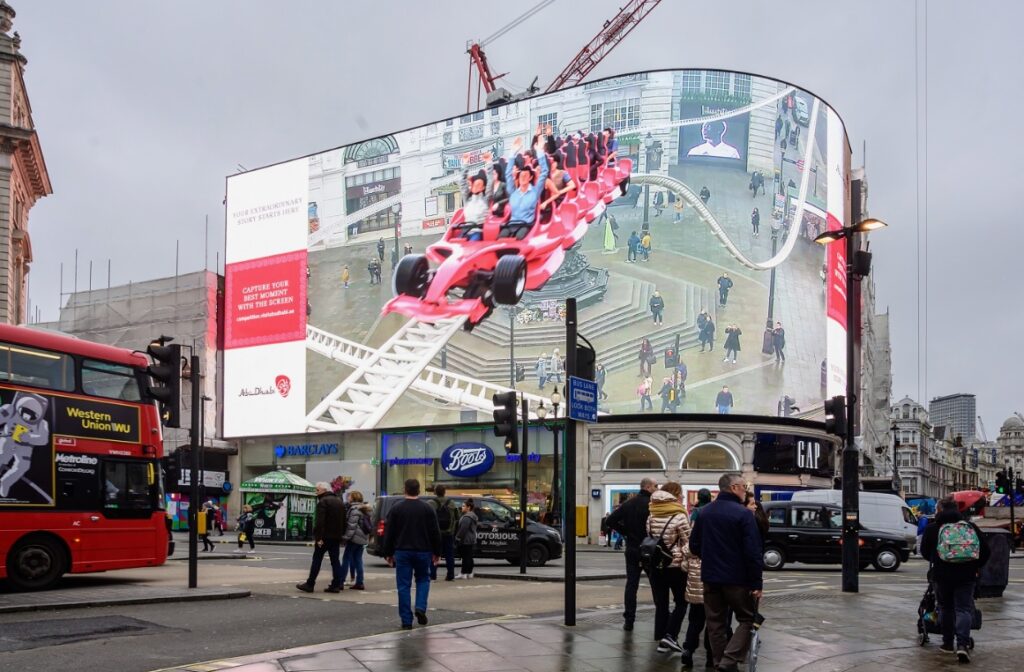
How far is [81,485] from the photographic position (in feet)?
61.3

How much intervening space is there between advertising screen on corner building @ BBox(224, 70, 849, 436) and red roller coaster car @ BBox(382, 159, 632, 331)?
10 centimetres

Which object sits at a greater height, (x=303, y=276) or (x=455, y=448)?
(x=303, y=276)

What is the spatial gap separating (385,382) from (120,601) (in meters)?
43.6

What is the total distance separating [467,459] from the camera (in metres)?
56.3

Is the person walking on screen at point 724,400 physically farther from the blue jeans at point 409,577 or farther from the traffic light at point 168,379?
the blue jeans at point 409,577

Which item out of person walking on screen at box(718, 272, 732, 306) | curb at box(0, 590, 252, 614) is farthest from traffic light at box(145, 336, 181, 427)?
person walking on screen at box(718, 272, 732, 306)

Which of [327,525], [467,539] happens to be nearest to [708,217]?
[467,539]

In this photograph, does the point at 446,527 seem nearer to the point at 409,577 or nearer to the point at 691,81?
the point at 409,577

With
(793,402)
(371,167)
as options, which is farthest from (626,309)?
(371,167)

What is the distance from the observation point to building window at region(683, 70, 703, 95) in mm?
53781

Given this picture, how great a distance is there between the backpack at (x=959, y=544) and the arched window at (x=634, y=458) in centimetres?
4169

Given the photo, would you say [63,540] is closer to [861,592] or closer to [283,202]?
[861,592]

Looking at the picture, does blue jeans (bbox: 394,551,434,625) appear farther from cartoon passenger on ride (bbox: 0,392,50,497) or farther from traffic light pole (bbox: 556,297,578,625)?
cartoon passenger on ride (bbox: 0,392,50,497)

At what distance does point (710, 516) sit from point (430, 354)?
47422 mm
